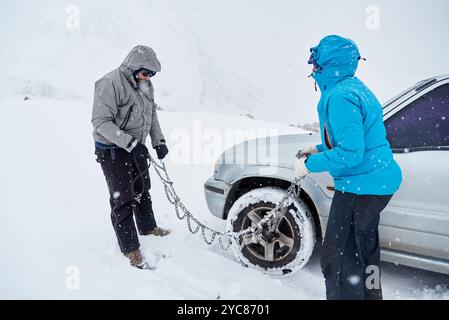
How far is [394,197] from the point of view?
2.38 meters

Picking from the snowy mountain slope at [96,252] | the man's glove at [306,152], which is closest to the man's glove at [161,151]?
the snowy mountain slope at [96,252]

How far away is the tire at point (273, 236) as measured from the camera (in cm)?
267

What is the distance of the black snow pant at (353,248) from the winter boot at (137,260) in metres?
1.69

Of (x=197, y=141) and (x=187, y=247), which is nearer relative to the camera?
(x=187, y=247)

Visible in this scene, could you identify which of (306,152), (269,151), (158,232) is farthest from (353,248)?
(158,232)

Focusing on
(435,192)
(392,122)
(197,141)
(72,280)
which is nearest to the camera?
(435,192)

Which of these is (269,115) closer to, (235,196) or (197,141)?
(197,141)

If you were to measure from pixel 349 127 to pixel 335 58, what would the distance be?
1.45ft

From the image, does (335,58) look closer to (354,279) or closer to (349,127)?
(349,127)

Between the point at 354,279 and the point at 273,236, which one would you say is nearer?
the point at 354,279

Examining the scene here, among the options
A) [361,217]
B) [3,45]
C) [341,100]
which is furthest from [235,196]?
[3,45]

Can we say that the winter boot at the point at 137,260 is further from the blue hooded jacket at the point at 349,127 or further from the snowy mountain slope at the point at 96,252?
the blue hooded jacket at the point at 349,127

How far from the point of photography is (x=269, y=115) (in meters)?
36.4

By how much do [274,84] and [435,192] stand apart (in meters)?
45.9
